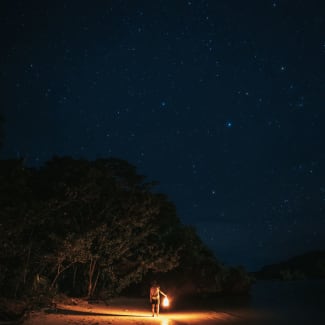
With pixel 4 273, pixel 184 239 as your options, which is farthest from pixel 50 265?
pixel 184 239

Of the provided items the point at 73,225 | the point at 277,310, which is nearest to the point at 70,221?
the point at 73,225

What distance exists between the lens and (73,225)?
22672 millimetres

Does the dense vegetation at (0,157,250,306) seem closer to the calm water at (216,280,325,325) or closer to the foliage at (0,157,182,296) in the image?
the foliage at (0,157,182,296)

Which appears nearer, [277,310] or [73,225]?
[73,225]

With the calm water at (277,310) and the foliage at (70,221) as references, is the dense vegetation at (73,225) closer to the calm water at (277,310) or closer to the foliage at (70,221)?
the foliage at (70,221)

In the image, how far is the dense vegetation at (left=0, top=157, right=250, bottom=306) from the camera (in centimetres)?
1452

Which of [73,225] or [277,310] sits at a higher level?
[73,225]

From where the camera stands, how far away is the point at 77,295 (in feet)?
99.9

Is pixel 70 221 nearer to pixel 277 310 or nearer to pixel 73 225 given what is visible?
pixel 73 225

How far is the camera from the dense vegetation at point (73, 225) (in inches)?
572

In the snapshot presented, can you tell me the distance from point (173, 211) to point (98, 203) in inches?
669

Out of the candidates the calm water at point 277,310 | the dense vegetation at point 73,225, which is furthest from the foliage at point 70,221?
the calm water at point 277,310

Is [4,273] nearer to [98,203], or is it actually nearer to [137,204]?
[98,203]

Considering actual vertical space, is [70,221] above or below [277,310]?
above
